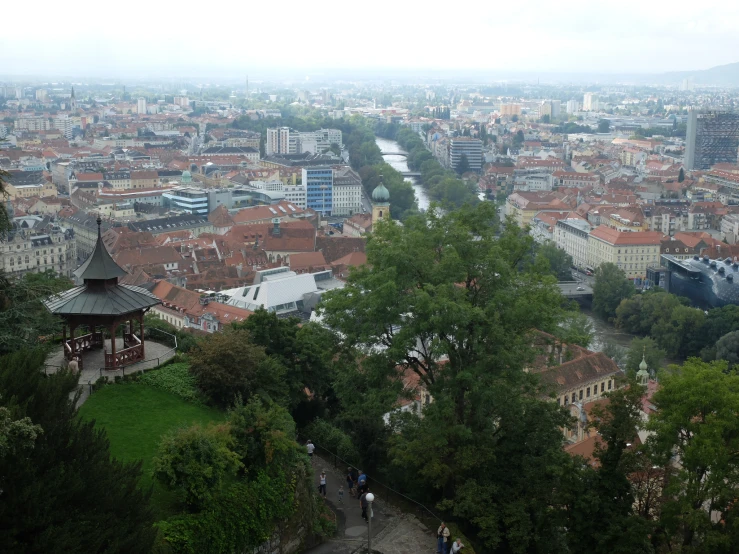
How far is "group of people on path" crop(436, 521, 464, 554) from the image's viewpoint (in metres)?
13.7

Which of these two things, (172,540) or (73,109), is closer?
(172,540)

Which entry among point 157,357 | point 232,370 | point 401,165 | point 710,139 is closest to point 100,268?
point 157,357

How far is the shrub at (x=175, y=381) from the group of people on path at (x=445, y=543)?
4.51 meters

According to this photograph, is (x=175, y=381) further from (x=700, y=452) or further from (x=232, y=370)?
(x=700, y=452)

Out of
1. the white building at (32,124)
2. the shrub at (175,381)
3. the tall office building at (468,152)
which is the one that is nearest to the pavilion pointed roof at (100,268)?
the shrub at (175,381)

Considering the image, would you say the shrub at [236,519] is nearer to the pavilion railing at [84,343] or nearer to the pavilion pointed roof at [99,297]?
the pavilion pointed roof at [99,297]

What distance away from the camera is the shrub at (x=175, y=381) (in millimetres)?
15984

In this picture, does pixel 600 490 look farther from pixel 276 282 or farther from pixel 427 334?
pixel 276 282

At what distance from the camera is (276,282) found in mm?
40656

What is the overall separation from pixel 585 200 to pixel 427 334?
67.4 m

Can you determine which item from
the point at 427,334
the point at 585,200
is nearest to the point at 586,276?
the point at 585,200

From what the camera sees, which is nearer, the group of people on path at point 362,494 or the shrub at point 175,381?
the group of people on path at point 362,494

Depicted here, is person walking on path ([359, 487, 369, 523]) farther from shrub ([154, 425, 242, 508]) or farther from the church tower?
the church tower

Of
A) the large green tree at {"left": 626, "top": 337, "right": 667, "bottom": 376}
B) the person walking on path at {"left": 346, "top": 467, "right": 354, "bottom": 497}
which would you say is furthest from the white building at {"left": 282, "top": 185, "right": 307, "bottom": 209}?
the person walking on path at {"left": 346, "top": 467, "right": 354, "bottom": 497}
